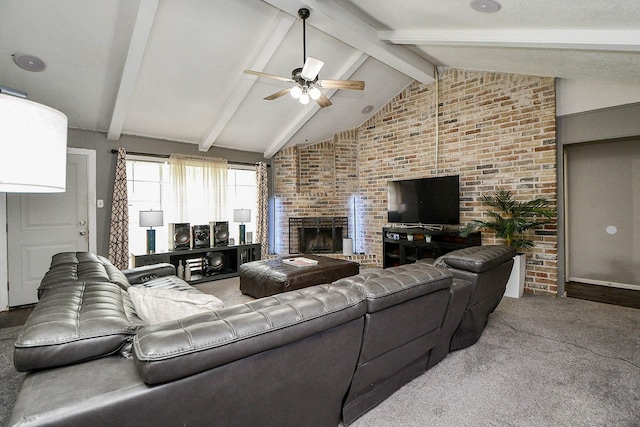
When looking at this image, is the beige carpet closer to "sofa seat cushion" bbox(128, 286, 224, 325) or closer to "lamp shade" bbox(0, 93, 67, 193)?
"sofa seat cushion" bbox(128, 286, 224, 325)

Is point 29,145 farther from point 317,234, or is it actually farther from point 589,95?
point 317,234

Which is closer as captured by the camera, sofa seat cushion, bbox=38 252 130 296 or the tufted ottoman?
sofa seat cushion, bbox=38 252 130 296

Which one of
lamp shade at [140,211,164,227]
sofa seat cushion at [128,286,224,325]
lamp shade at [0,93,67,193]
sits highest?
lamp shade at [0,93,67,193]

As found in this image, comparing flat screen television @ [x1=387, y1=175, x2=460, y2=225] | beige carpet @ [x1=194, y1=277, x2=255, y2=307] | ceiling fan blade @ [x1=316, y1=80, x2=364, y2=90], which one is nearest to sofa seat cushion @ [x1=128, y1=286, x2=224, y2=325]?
beige carpet @ [x1=194, y1=277, x2=255, y2=307]

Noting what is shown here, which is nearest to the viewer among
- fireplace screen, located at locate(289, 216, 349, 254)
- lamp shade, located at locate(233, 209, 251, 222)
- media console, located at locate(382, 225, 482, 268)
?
media console, located at locate(382, 225, 482, 268)

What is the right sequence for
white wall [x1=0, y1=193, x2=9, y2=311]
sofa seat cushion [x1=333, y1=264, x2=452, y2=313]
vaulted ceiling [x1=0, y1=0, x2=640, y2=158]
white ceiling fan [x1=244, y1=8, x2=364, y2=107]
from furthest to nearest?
white wall [x1=0, y1=193, x2=9, y2=311] < white ceiling fan [x1=244, y1=8, x2=364, y2=107] < vaulted ceiling [x1=0, y1=0, x2=640, y2=158] < sofa seat cushion [x1=333, y1=264, x2=452, y2=313]

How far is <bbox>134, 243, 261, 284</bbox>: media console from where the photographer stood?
14.6 feet

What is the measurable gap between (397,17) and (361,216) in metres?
3.61

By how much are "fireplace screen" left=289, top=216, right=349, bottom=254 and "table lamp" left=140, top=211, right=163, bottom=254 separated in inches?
98.7

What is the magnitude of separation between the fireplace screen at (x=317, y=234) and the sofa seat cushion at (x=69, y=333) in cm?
492

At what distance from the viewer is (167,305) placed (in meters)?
1.49

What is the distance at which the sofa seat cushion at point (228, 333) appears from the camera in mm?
906

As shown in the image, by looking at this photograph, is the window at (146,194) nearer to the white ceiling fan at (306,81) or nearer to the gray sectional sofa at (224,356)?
the white ceiling fan at (306,81)

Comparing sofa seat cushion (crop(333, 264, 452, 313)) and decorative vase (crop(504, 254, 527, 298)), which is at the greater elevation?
sofa seat cushion (crop(333, 264, 452, 313))
